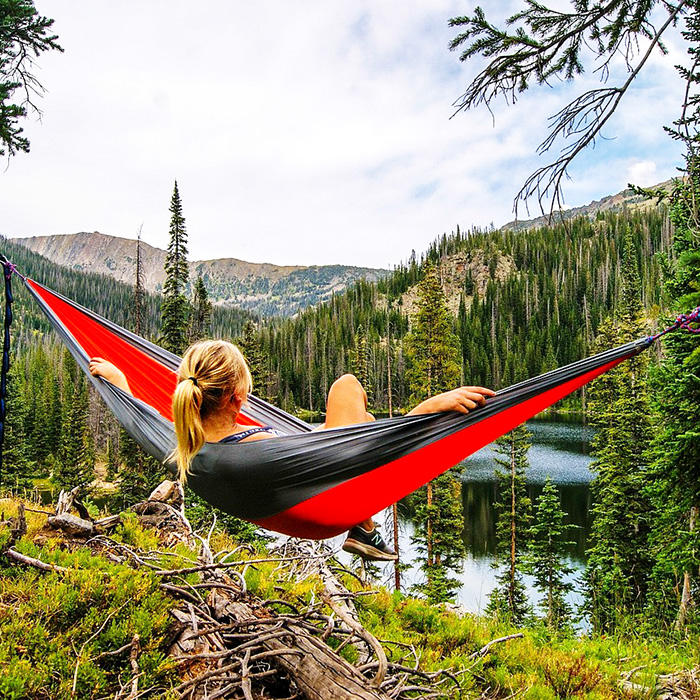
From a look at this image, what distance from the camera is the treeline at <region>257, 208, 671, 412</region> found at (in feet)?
170

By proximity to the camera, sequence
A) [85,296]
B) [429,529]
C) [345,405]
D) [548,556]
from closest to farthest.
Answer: [345,405], [429,529], [548,556], [85,296]

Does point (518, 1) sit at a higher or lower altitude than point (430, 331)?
higher

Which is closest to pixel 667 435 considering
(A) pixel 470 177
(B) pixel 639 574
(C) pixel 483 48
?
(A) pixel 470 177

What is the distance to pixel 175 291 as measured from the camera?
46.9 feet

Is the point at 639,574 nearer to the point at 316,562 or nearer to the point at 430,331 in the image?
the point at 430,331

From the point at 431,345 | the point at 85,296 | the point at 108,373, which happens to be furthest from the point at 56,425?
the point at 85,296

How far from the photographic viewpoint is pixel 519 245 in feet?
261

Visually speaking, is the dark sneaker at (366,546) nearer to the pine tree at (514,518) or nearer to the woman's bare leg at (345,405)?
the woman's bare leg at (345,405)

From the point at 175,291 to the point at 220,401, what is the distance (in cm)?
1347

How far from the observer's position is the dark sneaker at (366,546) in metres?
1.95

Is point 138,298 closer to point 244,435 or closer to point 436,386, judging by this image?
point 436,386

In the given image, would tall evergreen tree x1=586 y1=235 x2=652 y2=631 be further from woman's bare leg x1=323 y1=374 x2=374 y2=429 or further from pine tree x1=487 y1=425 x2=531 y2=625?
woman's bare leg x1=323 y1=374 x2=374 y2=429

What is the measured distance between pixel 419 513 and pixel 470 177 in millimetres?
9738

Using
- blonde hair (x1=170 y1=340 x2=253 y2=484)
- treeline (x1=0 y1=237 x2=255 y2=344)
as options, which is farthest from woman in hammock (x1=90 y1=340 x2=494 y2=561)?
treeline (x1=0 y1=237 x2=255 y2=344)
